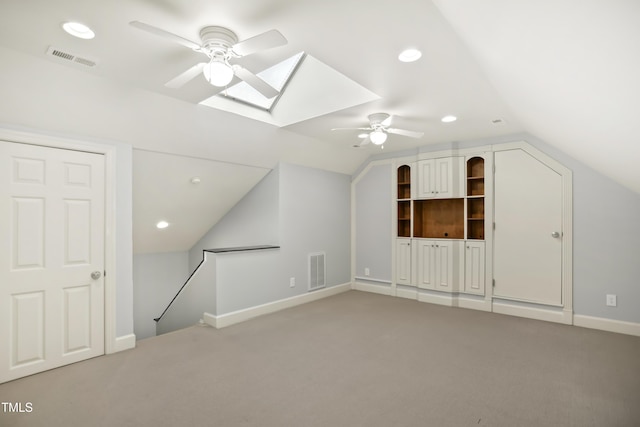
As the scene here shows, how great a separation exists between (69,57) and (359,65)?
2215mm

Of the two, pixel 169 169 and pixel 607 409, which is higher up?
pixel 169 169

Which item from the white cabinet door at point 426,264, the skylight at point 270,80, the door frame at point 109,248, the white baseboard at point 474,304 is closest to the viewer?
the door frame at point 109,248


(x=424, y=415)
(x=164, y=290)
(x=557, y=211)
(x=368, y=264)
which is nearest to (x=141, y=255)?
(x=164, y=290)

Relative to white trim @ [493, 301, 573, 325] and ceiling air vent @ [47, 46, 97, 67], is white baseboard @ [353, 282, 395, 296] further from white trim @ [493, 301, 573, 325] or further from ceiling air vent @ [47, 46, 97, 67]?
ceiling air vent @ [47, 46, 97, 67]

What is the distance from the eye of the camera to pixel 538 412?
2271 mm

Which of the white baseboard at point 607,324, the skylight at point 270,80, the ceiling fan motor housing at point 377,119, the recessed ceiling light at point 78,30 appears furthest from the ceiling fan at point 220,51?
the white baseboard at point 607,324

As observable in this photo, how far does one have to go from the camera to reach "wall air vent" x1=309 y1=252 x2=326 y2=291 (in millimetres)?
5352

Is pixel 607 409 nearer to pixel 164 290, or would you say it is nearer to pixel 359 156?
pixel 359 156

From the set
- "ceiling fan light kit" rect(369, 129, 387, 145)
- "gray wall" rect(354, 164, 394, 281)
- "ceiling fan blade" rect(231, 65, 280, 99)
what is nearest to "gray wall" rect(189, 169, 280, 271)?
"ceiling fan light kit" rect(369, 129, 387, 145)

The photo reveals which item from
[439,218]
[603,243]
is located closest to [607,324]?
[603,243]

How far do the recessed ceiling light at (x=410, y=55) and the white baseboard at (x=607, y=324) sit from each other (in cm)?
392

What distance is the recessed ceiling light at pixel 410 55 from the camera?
93.8 inches

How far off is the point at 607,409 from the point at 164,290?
5.83 meters

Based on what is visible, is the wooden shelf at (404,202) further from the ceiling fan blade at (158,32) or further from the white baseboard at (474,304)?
the ceiling fan blade at (158,32)
